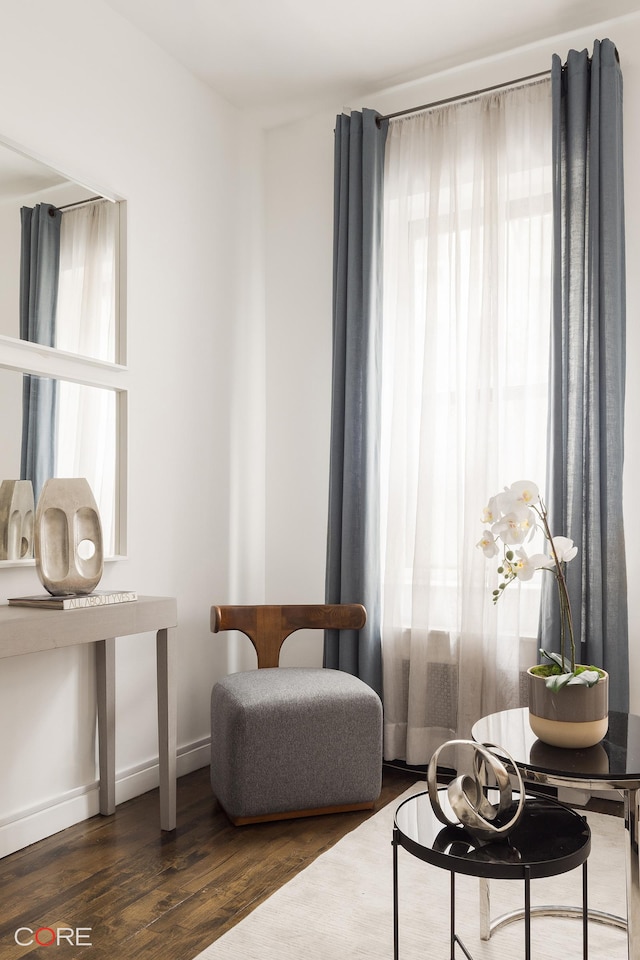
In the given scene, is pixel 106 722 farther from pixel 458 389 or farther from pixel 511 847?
pixel 458 389

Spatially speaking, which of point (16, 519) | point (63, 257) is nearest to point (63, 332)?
point (63, 257)

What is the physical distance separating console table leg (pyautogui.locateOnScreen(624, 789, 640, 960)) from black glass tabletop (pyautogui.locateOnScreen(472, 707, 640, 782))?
74 millimetres

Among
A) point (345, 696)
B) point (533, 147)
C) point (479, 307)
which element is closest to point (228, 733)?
point (345, 696)

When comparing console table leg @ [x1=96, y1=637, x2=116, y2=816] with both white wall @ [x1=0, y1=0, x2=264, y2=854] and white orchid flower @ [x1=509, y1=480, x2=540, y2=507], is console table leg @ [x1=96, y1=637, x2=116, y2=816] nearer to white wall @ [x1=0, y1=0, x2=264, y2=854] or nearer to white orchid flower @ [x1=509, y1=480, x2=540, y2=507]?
white wall @ [x1=0, y1=0, x2=264, y2=854]

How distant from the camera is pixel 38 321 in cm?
235

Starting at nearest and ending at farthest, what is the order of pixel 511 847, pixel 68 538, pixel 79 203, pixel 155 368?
1. pixel 511 847
2. pixel 68 538
3. pixel 79 203
4. pixel 155 368

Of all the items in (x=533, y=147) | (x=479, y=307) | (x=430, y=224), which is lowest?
(x=479, y=307)

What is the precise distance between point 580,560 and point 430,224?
144 cm

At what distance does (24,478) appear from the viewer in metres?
2.31

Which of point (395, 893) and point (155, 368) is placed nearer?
point (395, 893)

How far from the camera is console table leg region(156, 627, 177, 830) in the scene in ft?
7.82

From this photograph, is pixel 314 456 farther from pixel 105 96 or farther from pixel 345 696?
pixel 105 96

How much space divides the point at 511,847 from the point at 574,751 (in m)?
0.32

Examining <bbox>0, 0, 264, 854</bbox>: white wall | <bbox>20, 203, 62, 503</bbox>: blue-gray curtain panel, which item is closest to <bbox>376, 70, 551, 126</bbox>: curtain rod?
<bbox>0, 0, 264, 854</bbox>: white wall
